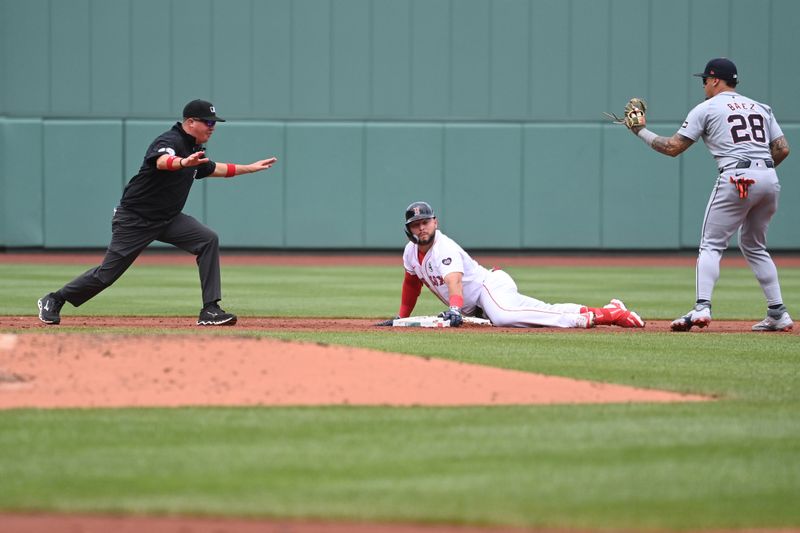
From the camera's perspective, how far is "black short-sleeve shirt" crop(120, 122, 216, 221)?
988 centimetres

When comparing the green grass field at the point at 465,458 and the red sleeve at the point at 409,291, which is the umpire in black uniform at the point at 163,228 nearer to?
the red sleeve at the point at 409,291

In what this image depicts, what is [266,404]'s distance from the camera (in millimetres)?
5973

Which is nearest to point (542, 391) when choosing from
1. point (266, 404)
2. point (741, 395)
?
point (741, 395)

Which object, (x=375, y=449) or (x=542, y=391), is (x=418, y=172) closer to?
(x=542, y=391)

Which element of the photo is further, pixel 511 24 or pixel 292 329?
pixel 511 24

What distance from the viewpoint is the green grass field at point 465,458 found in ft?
13.2

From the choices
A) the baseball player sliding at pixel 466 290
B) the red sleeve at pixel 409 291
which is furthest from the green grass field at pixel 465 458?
the red sleeve at pixel 409 291

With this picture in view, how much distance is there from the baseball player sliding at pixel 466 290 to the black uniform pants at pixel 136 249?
149 centimetres

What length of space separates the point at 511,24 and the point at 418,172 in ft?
11.4

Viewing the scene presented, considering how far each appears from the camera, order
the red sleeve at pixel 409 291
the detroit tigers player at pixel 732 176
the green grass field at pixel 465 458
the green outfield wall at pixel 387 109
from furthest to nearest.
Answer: the green outfield wall at pixel 387 109, the red sleeve at pixel 409 291, the detroit tigers player at pixel 732 176, the green grass field at pixel 465 458

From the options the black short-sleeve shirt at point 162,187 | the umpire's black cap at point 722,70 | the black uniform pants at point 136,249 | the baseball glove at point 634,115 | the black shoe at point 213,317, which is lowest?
the black shoe at point 213,317

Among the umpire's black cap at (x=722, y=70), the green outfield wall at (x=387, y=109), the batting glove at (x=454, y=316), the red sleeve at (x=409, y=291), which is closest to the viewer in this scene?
the batting glove at (x=454, y=316)

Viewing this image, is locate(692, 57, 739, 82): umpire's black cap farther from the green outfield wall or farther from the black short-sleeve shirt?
the green outfield wall

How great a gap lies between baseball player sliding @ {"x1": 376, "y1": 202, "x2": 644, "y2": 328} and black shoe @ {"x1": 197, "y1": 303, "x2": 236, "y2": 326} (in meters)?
1.29
